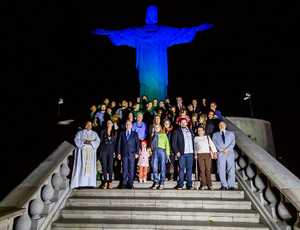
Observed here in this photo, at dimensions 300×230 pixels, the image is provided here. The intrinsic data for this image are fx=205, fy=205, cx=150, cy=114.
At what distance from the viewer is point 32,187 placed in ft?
12.8

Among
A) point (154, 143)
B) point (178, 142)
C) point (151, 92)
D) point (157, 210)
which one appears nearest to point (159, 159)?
point (154, 143)

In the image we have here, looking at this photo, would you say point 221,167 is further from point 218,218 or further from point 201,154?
point 218,218

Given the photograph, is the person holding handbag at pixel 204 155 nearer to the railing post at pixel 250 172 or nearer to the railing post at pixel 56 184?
the railing post at pixel 250 172

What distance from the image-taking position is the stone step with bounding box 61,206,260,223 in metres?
4.17

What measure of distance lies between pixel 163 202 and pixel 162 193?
0.29 metres

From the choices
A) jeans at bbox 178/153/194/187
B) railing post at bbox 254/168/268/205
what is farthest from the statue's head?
railing post at bbox 254/168/268/205

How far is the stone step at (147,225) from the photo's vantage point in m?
3.90

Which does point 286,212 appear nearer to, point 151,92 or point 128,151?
point 128,151

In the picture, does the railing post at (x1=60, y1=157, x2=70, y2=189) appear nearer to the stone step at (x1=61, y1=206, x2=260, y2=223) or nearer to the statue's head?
the stone step at (x1=61, y1=206, x2=260, y2=223)

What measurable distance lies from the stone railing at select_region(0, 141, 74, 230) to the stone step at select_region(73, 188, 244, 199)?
0.68 meters

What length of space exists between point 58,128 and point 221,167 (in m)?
6.84

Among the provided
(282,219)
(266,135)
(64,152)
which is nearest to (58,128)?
(64,152)

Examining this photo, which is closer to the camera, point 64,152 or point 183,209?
point 183,209

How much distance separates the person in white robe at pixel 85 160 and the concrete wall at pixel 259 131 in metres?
5.95
